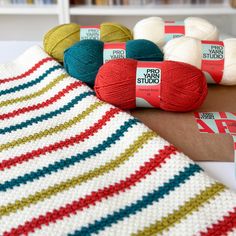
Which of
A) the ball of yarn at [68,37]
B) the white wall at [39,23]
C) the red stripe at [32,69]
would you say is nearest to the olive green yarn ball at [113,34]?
the ball of yarn at [68,37]

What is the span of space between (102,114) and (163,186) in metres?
0.20

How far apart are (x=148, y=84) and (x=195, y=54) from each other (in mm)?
160

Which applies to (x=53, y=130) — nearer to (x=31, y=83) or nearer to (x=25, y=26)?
(x=31, y=83)

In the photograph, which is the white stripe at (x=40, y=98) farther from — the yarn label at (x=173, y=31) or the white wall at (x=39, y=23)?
the white wall at (x=39, y=23)

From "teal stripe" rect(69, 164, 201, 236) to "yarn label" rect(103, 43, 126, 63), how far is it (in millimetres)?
343

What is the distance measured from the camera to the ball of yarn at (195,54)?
80 centimetres

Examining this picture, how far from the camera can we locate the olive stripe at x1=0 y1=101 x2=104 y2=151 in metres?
0.62

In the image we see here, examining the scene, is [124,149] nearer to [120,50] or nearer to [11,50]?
[120,50]

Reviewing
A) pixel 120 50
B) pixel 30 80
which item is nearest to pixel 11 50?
pixel 30 80

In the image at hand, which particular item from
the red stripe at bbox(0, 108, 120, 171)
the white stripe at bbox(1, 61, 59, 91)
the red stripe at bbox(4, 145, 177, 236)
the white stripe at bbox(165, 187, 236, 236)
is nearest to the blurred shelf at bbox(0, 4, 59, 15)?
the white stripe at bbox(1, 61, 59, 91)

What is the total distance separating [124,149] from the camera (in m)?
0.59

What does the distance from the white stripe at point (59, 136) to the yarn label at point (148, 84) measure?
0.23 feet

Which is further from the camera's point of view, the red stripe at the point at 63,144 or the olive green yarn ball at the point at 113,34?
the olive green yarn ball at the point at 113,34

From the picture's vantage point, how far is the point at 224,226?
459 millimetres
